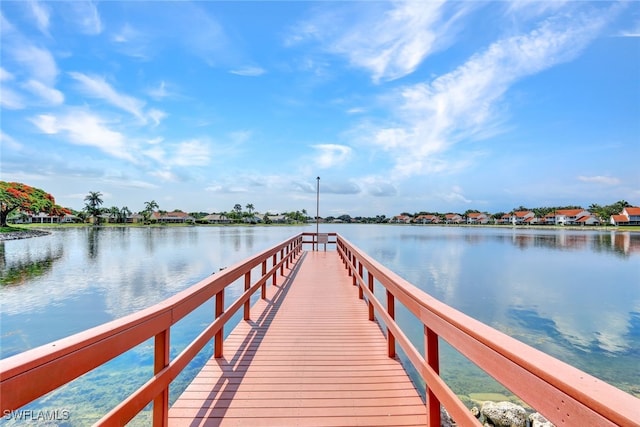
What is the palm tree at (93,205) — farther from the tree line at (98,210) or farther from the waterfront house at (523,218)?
the waterfront house at (523,218)

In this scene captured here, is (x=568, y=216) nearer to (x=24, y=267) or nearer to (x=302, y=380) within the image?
(x=302, y=380)

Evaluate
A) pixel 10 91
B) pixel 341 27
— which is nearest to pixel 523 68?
pixel 341 27

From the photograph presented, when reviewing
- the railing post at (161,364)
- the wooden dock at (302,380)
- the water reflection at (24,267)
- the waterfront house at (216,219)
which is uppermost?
the waterfront house at (216,219)

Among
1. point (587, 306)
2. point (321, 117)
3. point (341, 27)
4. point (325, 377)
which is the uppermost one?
point (321, 117)

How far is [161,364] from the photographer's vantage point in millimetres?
1703

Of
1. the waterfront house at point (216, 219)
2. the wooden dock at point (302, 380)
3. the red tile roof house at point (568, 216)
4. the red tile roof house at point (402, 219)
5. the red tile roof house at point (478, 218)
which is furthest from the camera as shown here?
the red tile roof house at point (402, 219)

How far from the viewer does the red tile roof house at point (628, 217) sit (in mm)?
70312

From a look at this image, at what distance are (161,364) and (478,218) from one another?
121m

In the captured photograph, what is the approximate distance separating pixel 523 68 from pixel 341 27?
7.85 metres

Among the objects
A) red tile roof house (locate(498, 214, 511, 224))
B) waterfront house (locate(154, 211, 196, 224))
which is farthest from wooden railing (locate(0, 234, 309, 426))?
red tile roof house (locate(498, 214, 511, 224))

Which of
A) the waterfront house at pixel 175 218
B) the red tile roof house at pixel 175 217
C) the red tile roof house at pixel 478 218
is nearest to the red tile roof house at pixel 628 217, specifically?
the red tile roof house at pixel 478 218

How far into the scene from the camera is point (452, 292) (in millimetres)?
13211

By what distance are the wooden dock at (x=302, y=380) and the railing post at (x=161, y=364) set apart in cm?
43

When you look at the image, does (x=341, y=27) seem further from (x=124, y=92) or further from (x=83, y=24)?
(x=124, y=92)
